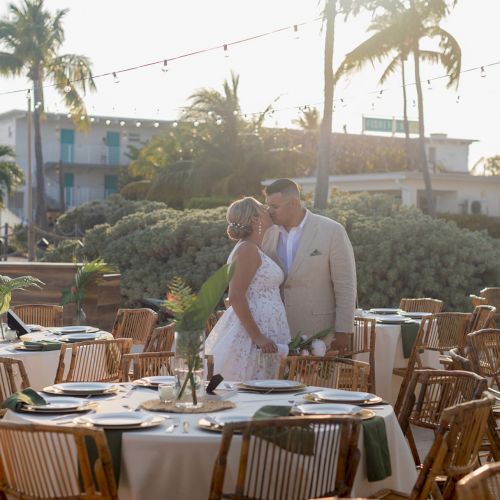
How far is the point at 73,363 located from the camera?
7.17 metres

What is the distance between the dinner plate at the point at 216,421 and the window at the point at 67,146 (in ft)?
178

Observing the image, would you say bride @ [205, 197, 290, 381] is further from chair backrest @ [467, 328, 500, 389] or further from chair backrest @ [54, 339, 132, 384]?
chair backrest @ [467, 328, 500, 389]

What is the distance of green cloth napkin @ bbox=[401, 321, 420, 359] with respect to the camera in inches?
404

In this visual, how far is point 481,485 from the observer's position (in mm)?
3369

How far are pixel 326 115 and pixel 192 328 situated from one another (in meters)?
16.1

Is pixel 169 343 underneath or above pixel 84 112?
underneath

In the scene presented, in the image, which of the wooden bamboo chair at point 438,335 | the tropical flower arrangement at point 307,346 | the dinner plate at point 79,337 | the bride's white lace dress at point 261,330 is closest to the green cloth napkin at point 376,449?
the bride's white lace dress at point 261,330

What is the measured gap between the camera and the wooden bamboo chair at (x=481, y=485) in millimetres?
3311

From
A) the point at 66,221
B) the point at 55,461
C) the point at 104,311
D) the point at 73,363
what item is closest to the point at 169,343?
the point at 73,363

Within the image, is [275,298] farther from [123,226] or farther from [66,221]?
[66,221]

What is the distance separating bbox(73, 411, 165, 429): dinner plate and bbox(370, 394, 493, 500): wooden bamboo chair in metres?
1.17

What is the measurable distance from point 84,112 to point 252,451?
3964 cm

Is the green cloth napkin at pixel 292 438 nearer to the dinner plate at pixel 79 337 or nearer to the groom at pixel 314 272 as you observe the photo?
the groom at pixel 314 272

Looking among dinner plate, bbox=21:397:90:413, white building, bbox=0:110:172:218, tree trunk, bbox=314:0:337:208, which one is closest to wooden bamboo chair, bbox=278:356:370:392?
dinner plate, bbox=21:397:90:413
